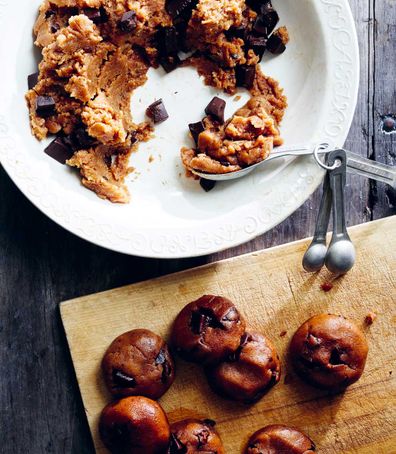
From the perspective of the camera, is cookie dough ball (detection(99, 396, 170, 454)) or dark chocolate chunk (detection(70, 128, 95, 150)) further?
dark chocolate chunk (detection(70, 128, 95, 150))

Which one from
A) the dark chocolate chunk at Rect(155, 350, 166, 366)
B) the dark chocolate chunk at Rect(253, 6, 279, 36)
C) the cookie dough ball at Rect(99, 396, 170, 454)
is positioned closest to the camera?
the cookie dough ball at Rect(99, 396, 170, 454)

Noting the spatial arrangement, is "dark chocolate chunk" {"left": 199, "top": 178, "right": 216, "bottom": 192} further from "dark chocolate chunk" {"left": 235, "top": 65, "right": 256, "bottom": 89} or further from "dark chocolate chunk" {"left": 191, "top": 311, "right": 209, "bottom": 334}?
"dark chocolate chunk" {"left": 191, "top": 311, "right": 209, "bottom": 334}

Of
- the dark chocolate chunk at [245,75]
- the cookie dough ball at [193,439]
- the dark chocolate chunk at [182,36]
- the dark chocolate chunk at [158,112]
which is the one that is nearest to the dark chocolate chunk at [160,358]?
the cookie dough ball at [193,439]

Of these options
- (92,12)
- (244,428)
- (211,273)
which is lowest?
(244,428)

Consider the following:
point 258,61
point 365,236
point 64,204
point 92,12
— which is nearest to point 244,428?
point 365,236

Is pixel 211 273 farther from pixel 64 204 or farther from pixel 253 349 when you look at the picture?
pixel 64 204

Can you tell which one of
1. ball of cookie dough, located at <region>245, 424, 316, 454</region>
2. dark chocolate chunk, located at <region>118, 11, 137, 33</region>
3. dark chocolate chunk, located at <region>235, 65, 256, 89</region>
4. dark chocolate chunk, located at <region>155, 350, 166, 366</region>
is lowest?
ball of cookie dough, located at <region>245, 424, 316, 454</region>

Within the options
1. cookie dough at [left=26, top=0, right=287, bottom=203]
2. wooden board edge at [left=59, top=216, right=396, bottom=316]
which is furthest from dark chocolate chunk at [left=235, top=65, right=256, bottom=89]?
wooden board edge at [left=59, top=216, right=396, bottom=316]

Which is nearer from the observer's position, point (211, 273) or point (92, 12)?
point (92, 12)
